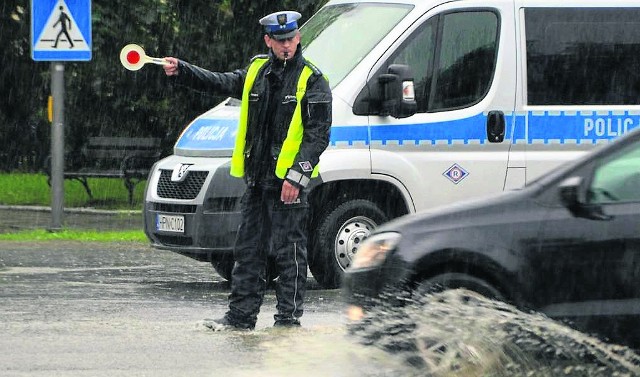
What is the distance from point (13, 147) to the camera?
3002 centimetres

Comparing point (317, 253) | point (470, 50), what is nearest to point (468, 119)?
point (470, 50)

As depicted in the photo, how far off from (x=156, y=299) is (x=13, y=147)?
19823 mm

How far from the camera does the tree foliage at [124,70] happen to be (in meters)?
22.0

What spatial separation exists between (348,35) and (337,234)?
1562 millimetres

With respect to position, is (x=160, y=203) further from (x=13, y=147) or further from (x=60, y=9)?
(x=13, y=147)

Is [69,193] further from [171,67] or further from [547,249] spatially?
[547,249]

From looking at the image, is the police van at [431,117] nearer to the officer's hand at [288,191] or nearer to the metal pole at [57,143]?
the officer's hand at [288,191]

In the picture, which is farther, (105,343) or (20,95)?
(20,95)

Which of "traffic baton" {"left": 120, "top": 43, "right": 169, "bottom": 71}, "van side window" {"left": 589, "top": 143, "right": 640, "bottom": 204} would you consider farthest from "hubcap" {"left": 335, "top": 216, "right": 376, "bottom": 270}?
"van side window" {"left": 589, "top": 143, "right": 640, "bottom": 204}

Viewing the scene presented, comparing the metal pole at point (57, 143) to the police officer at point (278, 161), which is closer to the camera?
the police officer at point (278, 161)

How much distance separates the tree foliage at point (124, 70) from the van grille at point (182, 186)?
9.87 m

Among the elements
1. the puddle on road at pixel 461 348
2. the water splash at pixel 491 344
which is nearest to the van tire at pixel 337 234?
the puddle on road at pixel 461 348

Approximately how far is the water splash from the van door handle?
13.8 ft

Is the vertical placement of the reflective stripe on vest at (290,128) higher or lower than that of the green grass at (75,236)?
higher
